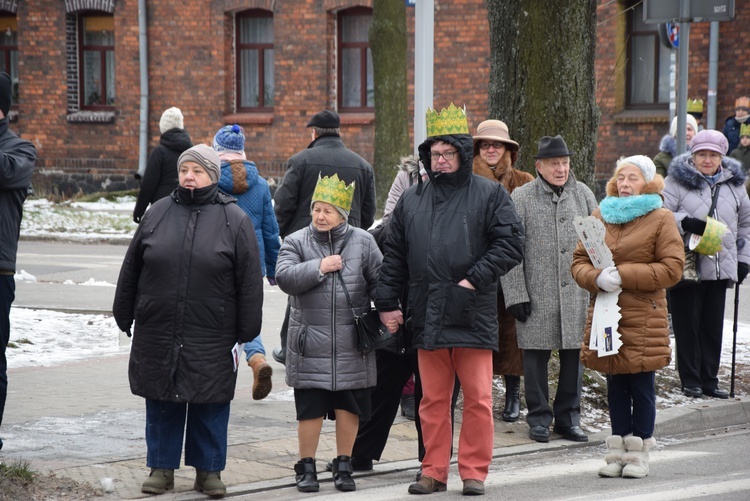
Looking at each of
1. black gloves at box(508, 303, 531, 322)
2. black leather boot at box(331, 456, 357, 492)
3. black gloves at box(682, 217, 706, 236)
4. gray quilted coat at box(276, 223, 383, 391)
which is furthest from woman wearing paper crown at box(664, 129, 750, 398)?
black leather boot at box(331, 456, 357, 492)

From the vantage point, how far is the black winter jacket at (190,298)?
6.45m

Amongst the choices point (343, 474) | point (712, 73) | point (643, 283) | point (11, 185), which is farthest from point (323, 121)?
point (712, 73)

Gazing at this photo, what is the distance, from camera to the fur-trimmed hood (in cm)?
924

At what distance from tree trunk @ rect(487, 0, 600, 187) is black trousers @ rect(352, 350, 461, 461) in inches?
108

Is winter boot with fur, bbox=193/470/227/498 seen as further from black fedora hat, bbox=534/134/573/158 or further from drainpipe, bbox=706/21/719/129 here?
drainpipe, bbox=706/21/719/129

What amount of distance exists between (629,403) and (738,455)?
3.25 feet

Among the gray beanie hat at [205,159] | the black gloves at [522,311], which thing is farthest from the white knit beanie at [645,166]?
the gray beanie hat at [205,159]

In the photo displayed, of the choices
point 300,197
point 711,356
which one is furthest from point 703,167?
point 300,197

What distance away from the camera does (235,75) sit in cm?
2653

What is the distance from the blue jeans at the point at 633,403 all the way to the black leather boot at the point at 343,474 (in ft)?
5.25

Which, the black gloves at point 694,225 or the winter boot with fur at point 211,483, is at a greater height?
the black gloves at point 694,225

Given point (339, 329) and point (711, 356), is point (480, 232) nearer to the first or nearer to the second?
point (339, 329)

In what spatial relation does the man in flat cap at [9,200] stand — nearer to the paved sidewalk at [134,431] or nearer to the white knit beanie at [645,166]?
the paved sidewalk at [134,431]

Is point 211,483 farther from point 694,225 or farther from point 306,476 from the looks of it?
point 694,225
